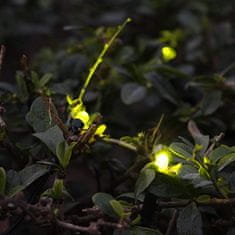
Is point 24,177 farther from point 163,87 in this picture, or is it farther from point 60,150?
point 163,87

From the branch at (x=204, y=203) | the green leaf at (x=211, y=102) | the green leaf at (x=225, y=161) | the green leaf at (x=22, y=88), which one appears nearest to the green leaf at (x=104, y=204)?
the branch at (x=204, y=203)

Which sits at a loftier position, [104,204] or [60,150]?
[60,150]

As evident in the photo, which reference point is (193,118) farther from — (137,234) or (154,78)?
(137,234)

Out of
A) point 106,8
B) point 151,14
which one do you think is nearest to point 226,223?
point 151,14

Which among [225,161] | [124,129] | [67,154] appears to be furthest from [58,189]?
[124,129]

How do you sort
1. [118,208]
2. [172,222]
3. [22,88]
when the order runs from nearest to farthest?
1. [118,208]
2. [172,222]
3. [22,88]

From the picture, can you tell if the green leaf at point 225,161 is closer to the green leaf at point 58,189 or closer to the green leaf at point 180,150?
the green leaf at point 180,150
